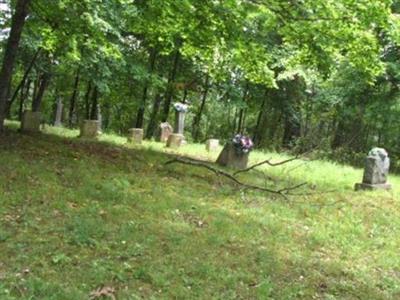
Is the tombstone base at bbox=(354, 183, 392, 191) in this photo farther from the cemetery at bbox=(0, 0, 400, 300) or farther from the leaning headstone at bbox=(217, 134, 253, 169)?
the leaning headstone at bbox=(217, 134, 253, 169)

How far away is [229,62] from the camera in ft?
53.8

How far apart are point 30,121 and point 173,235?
27.7ft

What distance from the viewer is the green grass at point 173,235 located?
6.31 meters

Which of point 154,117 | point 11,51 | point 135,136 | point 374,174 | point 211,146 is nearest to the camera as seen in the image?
point 11,51

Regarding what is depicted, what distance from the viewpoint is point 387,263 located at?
805 cm

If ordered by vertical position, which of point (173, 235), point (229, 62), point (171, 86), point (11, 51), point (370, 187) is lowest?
point (173, 235)

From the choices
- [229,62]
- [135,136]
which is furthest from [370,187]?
[135,136]

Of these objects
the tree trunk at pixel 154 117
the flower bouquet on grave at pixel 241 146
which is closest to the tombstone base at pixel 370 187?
the flower bouquet on grave at pixel 241 146

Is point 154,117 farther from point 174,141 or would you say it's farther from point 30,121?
point 30,121

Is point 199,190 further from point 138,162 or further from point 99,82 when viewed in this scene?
point 99,82

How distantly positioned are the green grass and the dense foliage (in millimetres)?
2378

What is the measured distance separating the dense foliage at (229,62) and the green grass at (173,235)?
2.38 meters

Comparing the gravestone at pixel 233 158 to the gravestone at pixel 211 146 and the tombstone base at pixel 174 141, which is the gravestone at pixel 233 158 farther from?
the gravestone at pixel 211 146

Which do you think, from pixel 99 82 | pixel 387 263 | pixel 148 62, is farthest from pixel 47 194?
pixel 148 62
